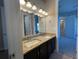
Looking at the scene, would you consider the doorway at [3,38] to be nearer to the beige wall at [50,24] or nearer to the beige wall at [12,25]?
the beige wall at [12,25]

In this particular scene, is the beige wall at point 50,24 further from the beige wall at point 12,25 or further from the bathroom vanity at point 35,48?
the beige wall at point 12,25

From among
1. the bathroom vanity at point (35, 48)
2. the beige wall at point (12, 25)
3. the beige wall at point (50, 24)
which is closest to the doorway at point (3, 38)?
the beige wall at point (12, 25)

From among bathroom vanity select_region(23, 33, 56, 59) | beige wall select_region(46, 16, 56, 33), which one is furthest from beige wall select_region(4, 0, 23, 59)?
beige wall select_region(46, 16, 56, 33)

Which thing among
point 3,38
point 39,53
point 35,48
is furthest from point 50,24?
point 3,38

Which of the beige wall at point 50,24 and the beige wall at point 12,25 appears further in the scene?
the beige wall at point 50,24

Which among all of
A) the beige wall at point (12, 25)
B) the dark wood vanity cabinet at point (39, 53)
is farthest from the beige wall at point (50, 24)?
the beige wall at point (12, 25)

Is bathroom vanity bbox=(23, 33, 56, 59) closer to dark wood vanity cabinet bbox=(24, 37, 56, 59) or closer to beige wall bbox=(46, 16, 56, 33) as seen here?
dark wood vanity cabinet bbox=(24, 37, 56, 59)

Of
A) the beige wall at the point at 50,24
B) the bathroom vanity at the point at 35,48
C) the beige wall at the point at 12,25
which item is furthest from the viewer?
the beige wall at the point at 50,24

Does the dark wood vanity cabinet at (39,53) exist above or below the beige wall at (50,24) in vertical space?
below

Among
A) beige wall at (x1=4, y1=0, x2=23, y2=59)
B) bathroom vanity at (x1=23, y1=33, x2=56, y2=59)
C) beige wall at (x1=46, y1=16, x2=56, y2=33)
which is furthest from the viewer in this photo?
beige wall at (x1=46, y1=16, x2=56, y2=33)

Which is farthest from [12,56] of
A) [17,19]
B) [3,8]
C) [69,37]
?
[69,37]

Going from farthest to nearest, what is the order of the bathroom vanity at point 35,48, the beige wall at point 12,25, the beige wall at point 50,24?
1. the beige wall at point 50,24
2. the bathroom vanity at point 35,48
3. the beige wall at point 12,25

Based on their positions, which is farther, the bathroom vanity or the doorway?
the bathroom vanity

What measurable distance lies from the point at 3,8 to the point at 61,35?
11.9 feet
